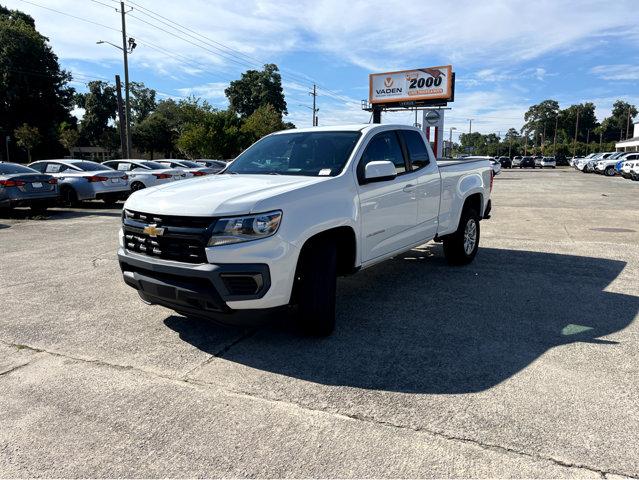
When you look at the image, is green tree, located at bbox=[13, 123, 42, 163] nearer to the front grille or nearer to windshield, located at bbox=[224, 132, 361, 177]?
windshield, located at bbox=[224, 132, 361, 177]

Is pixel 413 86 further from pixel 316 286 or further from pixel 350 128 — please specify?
pixel 316 286

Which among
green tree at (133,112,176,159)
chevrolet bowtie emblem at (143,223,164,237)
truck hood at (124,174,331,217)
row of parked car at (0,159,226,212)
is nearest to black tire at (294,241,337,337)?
truck hood at (124,174,331,217)

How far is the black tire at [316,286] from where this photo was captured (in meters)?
3.98

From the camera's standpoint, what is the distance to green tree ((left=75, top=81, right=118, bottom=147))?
254 ft

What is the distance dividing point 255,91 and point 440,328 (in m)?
98.4

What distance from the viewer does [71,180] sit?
1484 centimetres

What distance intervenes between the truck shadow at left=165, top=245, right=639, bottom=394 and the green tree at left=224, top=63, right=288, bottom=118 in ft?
309

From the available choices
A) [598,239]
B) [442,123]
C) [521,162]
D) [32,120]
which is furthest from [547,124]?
[598,239]

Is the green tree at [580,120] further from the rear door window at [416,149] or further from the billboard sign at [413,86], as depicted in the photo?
the rear door window at [416,149]

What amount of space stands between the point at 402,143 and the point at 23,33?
5505 centimetres

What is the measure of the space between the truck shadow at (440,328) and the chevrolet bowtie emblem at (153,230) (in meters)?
1.03

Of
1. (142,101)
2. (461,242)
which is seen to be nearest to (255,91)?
(142,101)

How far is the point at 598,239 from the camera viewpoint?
9.18 metres

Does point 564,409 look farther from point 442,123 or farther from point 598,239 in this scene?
point 442,123
